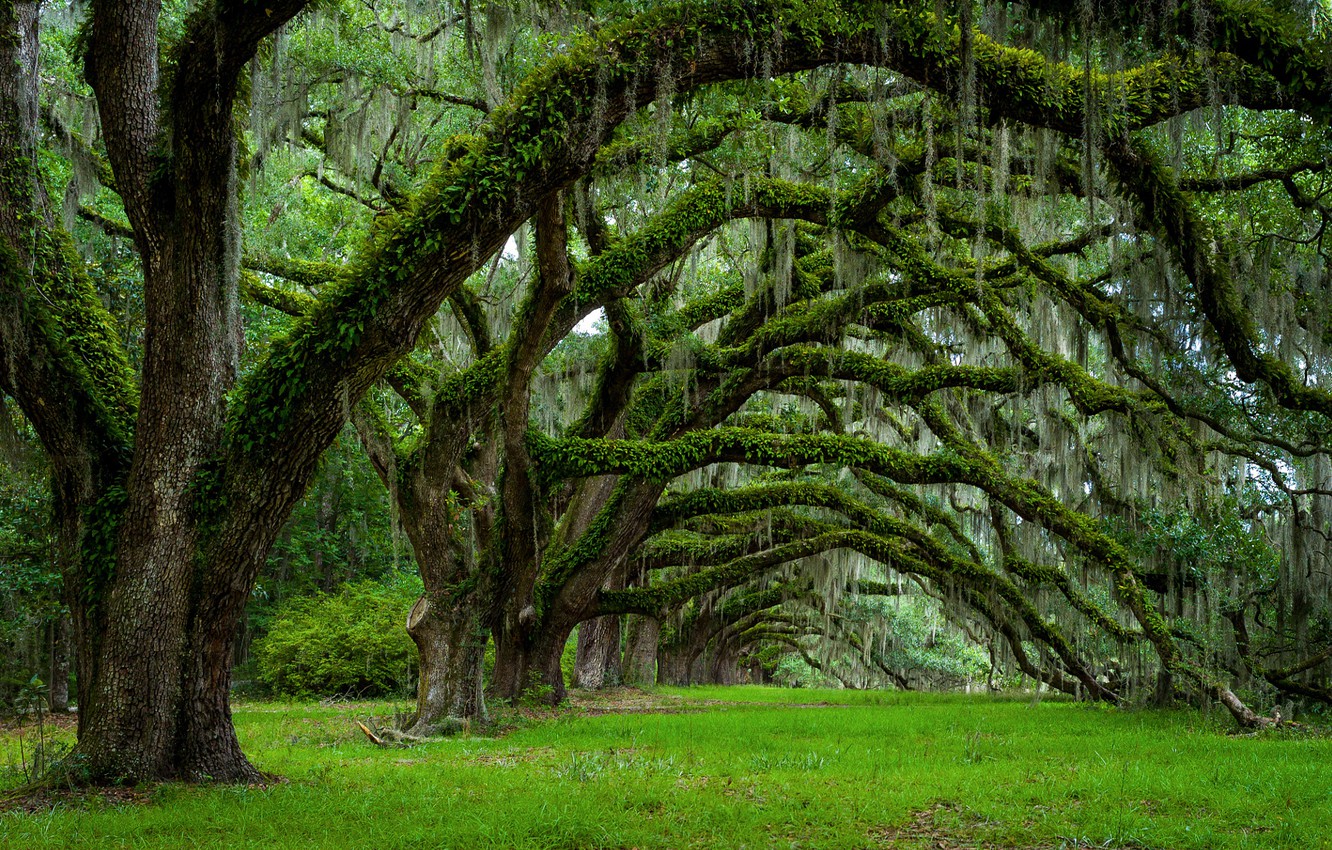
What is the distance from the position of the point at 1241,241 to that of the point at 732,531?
30.7 ft

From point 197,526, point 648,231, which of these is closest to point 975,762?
point 648,231

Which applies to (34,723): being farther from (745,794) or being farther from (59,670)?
(745,794)

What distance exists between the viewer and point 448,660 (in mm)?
10992

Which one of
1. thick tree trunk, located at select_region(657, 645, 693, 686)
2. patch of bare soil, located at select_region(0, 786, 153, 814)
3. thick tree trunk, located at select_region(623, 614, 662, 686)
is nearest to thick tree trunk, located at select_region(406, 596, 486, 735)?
patch of bare soil, located at select_region(0, 786, 153, 814)

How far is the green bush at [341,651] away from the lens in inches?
725

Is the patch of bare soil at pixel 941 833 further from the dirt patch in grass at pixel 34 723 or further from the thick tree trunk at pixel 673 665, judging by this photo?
the thick tree trunk at pixel 673 665

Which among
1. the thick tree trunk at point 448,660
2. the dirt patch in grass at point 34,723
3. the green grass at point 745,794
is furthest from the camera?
the dirt patch in grass at point 34,723

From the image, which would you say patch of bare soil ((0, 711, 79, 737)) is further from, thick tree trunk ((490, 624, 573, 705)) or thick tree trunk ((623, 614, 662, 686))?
thick tree trunk ((623, 614, 662, 686))

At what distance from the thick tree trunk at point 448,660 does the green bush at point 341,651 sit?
6.92 meters

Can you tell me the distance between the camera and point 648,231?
9.48 m

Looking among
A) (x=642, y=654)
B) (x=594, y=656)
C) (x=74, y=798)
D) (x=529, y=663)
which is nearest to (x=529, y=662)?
(x=529, y=663)

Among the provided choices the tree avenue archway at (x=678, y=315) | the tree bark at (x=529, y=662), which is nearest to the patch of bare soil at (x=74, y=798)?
the tree avenue archway at (x=678, y=315)

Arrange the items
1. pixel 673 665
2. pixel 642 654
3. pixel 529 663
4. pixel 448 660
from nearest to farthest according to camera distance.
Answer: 1. pixel 448 660
2. pixel 529 663
3. pixel 642 654
4. pixel 673 665

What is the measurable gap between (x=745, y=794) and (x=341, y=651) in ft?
46.4
